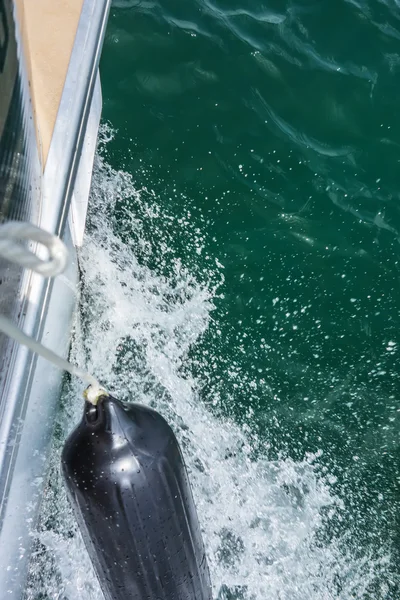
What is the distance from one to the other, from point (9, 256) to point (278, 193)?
2733 millimetres

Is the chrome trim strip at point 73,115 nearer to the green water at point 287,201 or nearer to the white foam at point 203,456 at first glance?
the white foam at point 203,456

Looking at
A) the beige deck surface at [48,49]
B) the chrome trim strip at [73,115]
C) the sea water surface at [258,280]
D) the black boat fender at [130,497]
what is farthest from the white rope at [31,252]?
the sea water surface at [258,280]

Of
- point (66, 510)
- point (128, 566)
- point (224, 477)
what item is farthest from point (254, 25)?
point (128, 566)

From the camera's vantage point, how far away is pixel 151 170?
12.1 feet

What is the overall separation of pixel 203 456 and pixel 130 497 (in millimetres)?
1385

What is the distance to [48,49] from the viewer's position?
235 cm

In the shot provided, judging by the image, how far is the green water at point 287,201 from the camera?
3221 millimetres

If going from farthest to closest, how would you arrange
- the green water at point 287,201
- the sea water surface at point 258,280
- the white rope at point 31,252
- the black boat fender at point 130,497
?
the green water at point 287,201 < the sea water surface at point 258,280 < the black boat fender at point 130,497 < the white rope at point 31,252

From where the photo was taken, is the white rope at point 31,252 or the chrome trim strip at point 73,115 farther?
the chrome trim strip at point 73,115

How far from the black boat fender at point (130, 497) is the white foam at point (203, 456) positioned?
2.97 ft

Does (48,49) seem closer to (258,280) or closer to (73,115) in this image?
(73,115)

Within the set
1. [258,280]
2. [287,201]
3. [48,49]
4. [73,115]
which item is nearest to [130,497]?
[73,115]

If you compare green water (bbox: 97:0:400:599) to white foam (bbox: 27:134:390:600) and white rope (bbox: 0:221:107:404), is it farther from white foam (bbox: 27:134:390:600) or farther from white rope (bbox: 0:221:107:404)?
white rope (bbox: 0:221:107:404)

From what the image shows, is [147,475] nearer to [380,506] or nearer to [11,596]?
[11,596]
